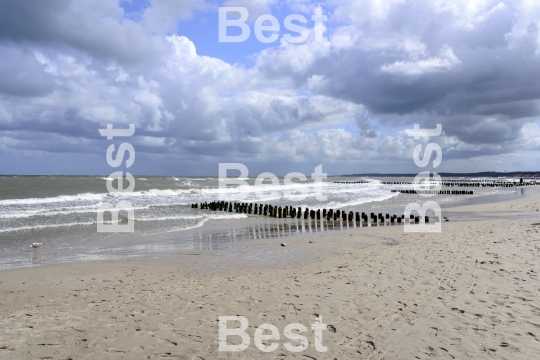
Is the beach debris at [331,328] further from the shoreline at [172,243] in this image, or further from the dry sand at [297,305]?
the shoreline at [172,243]

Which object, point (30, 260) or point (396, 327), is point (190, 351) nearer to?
point (396, 327)

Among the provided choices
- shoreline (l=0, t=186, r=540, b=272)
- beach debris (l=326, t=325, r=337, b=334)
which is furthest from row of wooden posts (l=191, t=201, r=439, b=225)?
beach debris (l=326, t=325, r=337, b=334)

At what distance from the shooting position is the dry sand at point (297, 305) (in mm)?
4922

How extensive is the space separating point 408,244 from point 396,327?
7.96 metres

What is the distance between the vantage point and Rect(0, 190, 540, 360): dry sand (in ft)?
16.1

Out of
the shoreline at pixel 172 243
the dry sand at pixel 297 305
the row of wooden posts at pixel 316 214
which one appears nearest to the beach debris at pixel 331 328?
the dry sand at pixel 297 305

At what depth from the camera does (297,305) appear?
6.49 m

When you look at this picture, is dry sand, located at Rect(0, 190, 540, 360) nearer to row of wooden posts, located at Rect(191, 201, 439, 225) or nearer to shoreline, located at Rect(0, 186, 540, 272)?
shoreline, located at Rect(0, 186, 540, 272)

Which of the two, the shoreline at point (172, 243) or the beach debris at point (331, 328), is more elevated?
the beach debris at point (331, 328)

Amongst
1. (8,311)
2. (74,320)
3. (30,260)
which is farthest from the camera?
(30,260)

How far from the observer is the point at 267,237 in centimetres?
1606

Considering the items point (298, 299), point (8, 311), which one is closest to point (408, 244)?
point (298, 299)

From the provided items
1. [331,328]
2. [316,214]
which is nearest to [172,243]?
[331,328]
